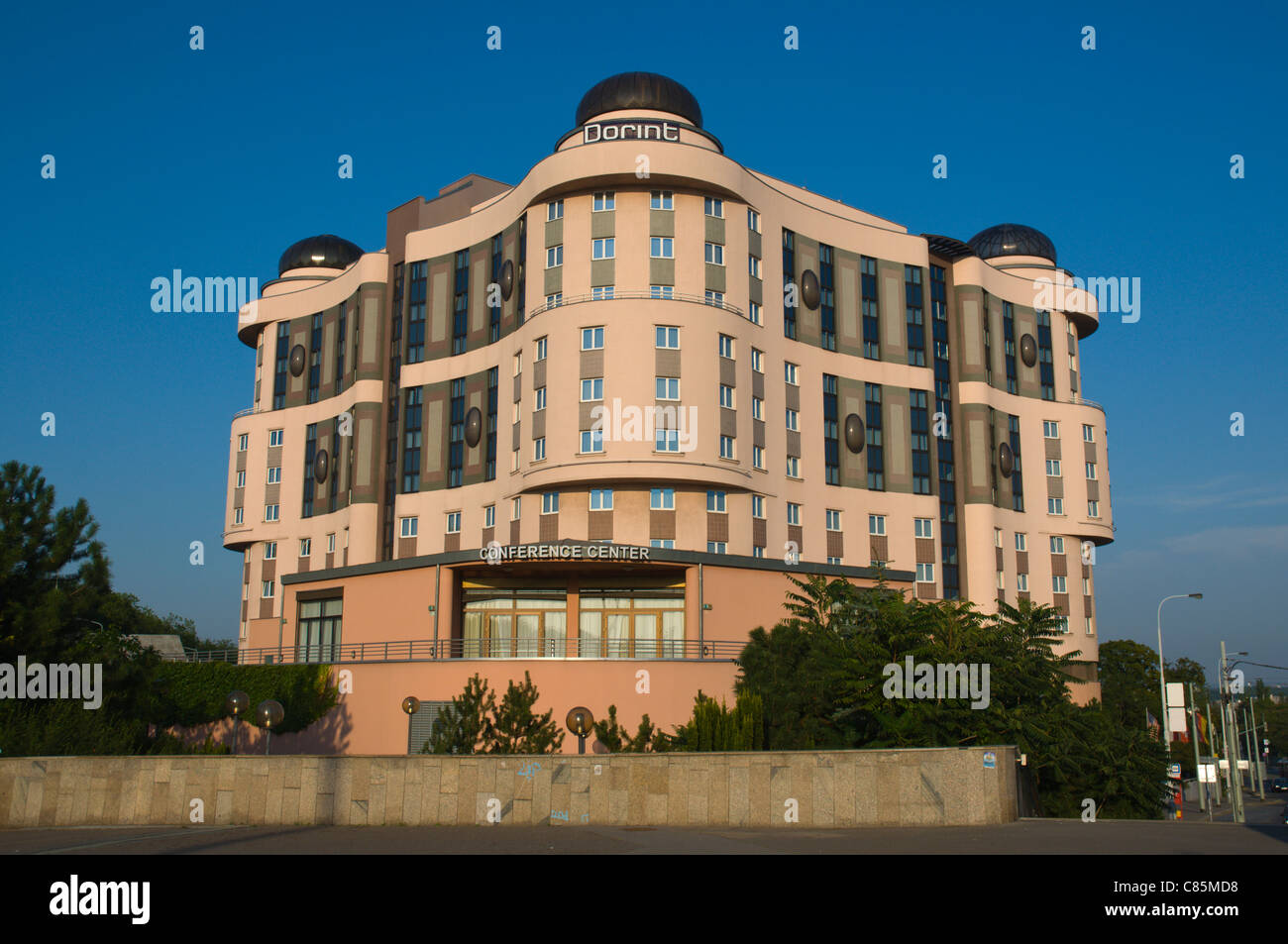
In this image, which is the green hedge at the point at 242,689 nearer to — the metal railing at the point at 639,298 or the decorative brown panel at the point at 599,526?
the decorative brown panel at the point at 599,526

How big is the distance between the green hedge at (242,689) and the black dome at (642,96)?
2981 centimetres

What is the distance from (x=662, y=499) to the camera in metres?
47.3

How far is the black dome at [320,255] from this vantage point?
237 feet

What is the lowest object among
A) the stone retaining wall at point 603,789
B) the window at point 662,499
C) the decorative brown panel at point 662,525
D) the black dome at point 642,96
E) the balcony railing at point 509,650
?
the stone retaining wall at point 603,789

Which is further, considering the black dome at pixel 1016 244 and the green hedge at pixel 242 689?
the black dome at pixel 1016 244

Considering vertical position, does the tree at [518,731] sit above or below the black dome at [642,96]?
below

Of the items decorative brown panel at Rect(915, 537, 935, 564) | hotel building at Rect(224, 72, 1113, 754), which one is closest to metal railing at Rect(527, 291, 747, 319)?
hotel building at Rect(224, 72, 1113, 754)

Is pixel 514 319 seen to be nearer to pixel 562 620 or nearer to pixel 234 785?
pixel 562 620

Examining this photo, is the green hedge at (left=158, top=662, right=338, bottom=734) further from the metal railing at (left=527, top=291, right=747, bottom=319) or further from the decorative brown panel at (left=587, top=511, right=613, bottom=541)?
the metal railing at (left=527, top=291, right=747, bottom=319)

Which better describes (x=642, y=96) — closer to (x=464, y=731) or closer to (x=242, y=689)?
→ (x=242, y=689)

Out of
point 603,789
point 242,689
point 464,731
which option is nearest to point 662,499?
point 242,689

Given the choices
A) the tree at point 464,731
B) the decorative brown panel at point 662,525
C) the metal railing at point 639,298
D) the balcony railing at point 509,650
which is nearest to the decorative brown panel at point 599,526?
the decorative brown panel at point 662,525

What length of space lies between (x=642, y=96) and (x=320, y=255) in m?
29.4

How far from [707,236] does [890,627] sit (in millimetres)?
28846
